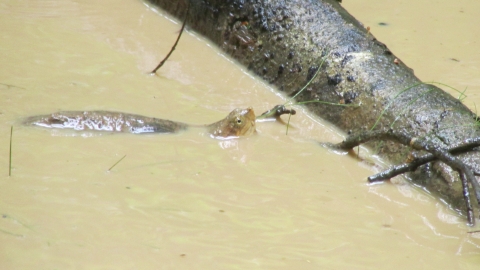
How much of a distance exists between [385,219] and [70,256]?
4.81 feet

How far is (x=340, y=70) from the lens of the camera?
163 inches

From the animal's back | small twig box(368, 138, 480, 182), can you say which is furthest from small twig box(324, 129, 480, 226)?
the animal's back

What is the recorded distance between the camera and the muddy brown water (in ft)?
8.18

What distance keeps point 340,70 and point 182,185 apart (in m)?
1.64

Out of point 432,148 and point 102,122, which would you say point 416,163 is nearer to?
point 432,148

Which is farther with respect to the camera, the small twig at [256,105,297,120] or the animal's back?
the small twig at [256,105,297,120]

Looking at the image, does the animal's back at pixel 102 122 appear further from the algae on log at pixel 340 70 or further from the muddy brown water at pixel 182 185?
the algae on log at pixel 340 70

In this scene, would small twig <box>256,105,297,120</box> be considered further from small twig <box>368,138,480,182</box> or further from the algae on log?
small twig <box>368,138,480,182</box>

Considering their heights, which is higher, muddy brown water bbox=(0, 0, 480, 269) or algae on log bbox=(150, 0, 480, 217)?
algae on log bbox=(150, 0, 480, 217)

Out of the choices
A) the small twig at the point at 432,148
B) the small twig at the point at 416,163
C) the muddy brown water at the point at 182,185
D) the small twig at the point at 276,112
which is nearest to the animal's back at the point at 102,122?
the muddy brown water at the point at 182,185

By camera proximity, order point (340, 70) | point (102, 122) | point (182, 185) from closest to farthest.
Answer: point (182, 185) → point (102, 122) → point (340, 70)

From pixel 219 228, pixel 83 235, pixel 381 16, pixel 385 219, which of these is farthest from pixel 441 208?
pixel 381 16

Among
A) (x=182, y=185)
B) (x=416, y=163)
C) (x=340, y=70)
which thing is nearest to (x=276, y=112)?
(x=340, y=70)

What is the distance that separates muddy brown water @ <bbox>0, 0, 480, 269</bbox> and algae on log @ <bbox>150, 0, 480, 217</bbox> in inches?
5.4
